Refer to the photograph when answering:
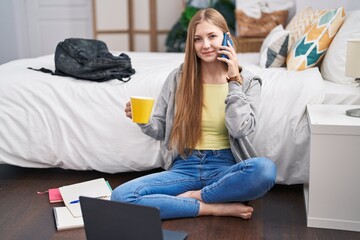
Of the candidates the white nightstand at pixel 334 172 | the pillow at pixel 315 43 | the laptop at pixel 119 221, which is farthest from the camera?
the pillow at pixel 315 43

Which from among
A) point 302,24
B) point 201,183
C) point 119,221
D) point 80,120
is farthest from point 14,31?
point 119,221

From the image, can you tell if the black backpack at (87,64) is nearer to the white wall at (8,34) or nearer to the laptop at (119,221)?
the laptop at (119,221)

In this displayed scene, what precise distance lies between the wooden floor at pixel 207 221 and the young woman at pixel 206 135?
0.06m

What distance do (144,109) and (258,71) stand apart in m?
0.92

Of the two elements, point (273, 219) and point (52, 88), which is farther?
point (52, 88)

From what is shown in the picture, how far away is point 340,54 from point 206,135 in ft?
2.71

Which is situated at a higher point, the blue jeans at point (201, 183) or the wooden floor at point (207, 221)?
the blue jeans at point (201, 183)

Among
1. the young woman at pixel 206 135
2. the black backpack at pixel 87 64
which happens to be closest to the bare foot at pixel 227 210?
the young woman at pixel 206 135

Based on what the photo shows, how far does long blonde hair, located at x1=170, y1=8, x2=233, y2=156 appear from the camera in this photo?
189cm

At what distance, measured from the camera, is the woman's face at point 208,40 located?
1.85m

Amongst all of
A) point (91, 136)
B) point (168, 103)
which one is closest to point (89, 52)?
point (91, 136)

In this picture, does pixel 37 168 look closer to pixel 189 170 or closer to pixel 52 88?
pixel 52 88

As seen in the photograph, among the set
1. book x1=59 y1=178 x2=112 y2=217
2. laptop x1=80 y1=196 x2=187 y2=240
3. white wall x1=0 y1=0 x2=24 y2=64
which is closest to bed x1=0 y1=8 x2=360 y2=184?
book x1=59 y1=178 x2=112 y2=217

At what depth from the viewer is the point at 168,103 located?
199 cm
